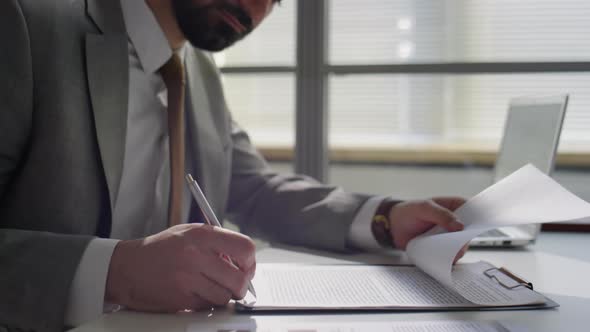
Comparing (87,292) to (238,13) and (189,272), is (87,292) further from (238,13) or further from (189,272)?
(238,13)

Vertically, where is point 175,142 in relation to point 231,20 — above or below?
below

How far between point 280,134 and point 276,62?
242 millimetres

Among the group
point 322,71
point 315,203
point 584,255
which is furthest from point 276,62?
point 584,255

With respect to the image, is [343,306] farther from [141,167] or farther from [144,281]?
[141,167]

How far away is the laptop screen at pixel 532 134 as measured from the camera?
1234 mm

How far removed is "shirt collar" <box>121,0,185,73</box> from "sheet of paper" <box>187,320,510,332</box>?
696 mm

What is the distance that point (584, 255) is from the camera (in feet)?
3.84

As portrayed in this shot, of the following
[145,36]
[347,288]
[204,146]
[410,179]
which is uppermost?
[145,36]

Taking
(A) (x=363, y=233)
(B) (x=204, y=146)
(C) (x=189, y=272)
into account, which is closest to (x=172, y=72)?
(B) (x=204, y=146)

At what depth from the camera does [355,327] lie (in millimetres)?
659

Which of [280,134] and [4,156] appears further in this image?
[280,134]

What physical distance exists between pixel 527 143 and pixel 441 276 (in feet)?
2.04

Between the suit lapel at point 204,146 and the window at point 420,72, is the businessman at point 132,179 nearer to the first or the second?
the suit lapel at point 204,146

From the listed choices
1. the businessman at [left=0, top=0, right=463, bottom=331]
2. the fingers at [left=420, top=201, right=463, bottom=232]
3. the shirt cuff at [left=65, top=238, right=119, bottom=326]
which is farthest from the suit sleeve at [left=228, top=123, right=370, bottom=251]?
the shirt cuff at [left=65, top=238, right=119, bottom=326]
